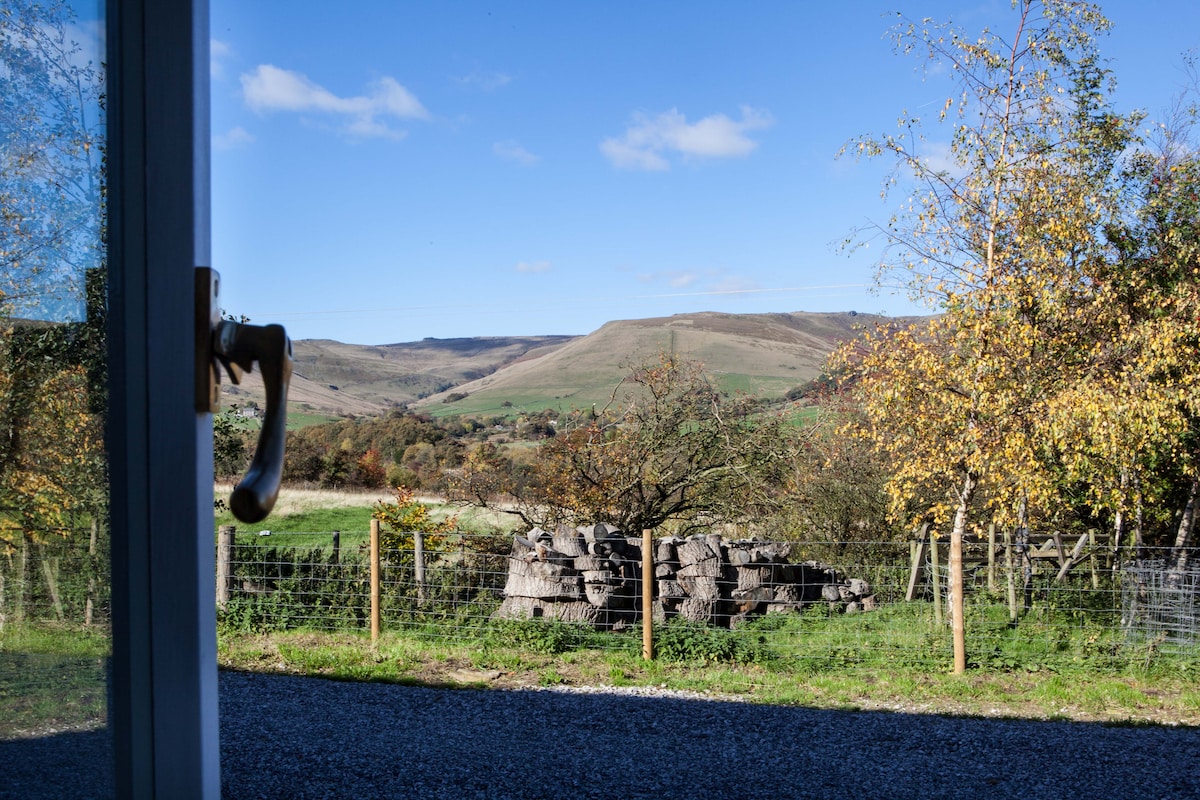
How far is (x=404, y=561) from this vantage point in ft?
31.2

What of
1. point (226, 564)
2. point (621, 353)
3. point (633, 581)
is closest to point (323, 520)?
point (226, 564)

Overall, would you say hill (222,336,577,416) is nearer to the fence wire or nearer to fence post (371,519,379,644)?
fence post (371,519,379,644)

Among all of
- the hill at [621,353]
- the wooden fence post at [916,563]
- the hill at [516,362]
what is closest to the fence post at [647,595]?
the wooden fence post at [916,563]

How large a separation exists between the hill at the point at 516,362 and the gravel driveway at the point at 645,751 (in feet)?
51.4

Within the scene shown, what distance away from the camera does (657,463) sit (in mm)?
10555

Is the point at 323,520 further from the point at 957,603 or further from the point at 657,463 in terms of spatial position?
the point at 957,603

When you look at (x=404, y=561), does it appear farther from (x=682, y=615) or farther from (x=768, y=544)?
(x=768, y=544)

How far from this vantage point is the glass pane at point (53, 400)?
49 centimetres

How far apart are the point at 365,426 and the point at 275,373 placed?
22.6m

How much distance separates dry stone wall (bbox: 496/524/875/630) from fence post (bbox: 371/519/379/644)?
1084 mm

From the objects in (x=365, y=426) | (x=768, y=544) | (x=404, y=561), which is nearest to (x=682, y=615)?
(x=768, y=544)

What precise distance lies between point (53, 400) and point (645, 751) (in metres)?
4.88

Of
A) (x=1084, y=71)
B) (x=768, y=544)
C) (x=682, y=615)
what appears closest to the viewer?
(x=1084, y=71)

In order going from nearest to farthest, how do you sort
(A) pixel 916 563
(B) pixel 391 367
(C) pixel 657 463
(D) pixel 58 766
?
(D) pixel 58 766
(A) pixel 916 563
(C) pixel 657 463
(B) pixel 391 367
